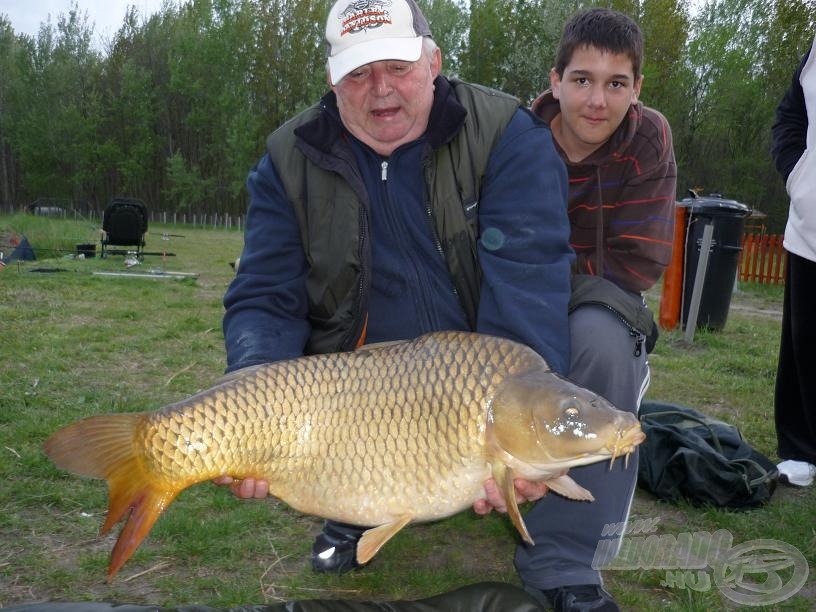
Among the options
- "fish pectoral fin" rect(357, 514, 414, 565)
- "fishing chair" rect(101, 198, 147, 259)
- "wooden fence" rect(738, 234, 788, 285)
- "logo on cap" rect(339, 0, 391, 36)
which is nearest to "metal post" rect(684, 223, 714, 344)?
"logo on cap" rect(339, 0, 391, 36)

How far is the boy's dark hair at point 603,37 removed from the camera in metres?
2.04

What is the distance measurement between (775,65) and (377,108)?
1910 centimetres

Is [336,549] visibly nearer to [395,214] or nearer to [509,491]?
[509,491]

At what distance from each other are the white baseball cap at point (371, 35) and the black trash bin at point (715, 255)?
3.91 metres

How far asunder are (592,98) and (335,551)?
126 centimetres

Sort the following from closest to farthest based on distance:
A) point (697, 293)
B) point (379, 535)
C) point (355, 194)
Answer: point (379, 535)
point (355, 194)
point (697, 293)

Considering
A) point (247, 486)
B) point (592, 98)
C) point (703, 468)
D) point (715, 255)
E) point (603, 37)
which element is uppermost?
point (603, 37)

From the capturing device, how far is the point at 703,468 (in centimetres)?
219

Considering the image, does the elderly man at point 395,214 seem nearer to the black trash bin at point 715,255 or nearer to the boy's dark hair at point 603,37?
the boy's dark hair at point 603,37

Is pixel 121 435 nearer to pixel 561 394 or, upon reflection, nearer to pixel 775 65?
pixel 561 394

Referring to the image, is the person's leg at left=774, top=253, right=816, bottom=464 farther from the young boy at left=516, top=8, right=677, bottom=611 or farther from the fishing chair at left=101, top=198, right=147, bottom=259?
the fishing chair at left=101, top=198, right=147, bottom=259

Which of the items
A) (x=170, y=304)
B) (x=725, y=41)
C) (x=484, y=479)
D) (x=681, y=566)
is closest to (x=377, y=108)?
(x=484, y=479)

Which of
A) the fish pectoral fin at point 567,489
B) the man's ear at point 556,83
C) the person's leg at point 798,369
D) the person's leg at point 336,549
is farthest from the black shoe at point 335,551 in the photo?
the person's leg at point 798,369

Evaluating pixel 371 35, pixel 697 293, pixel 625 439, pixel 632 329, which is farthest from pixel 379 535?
pixel 697 293
